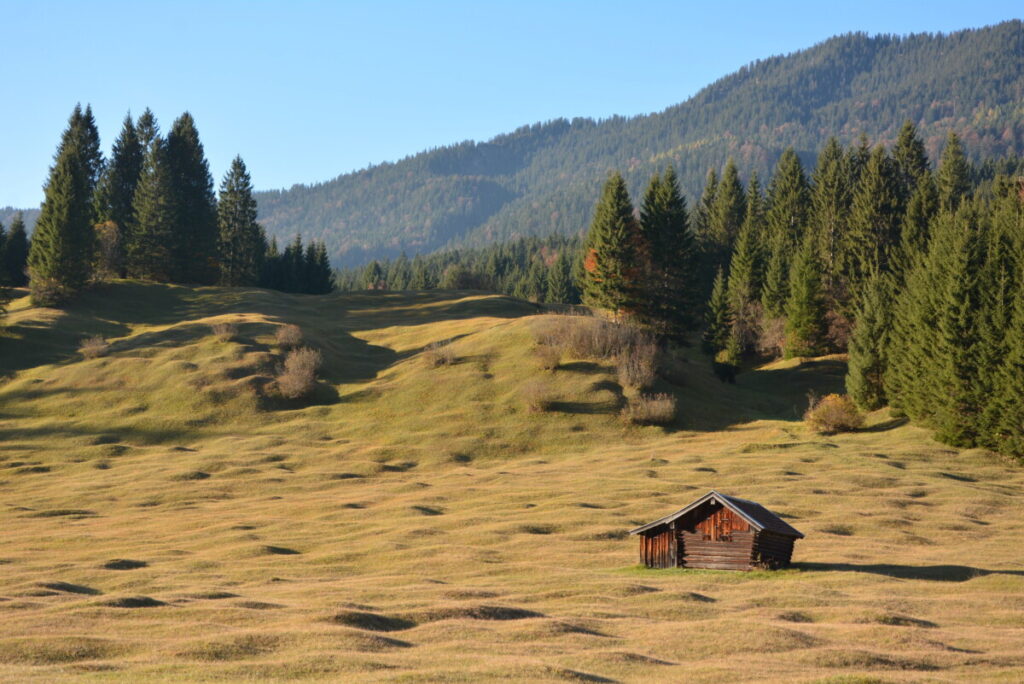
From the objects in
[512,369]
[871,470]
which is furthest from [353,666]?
[512,369]

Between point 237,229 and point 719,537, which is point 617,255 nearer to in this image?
point 719,537

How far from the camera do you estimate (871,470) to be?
6538 centimetres

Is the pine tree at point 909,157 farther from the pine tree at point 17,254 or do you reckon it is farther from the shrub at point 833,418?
the pine tree at point 17,254

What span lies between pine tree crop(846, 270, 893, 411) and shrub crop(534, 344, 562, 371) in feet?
87.7

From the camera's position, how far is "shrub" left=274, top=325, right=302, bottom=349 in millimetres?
98812

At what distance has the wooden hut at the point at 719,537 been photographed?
147 ft

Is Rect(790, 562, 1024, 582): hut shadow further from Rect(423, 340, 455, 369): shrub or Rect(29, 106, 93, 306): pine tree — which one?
Rect(29, 106, 93, 306): pine tree

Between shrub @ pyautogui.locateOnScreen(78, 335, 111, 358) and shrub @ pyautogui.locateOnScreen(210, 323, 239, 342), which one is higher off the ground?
shrub @ pyautogui.locateOnScreen(210, 323, 239, 342)

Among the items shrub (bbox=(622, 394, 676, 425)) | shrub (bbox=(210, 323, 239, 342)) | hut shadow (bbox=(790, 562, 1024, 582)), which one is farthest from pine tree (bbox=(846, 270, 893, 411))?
shrub (bbox=(210, 323, 239, 342))

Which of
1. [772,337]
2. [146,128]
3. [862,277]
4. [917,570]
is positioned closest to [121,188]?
[146,128]

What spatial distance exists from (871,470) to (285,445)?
43953mm

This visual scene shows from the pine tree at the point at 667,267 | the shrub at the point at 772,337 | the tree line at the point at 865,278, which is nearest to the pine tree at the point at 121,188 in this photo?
the tree line at the point at 865,278

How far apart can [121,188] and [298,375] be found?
73.5 metres

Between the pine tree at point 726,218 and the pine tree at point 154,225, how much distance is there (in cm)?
8309
